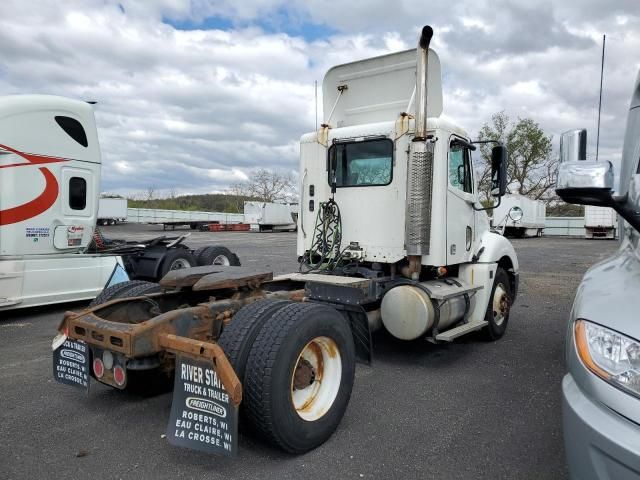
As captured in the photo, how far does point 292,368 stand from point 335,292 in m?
1.77

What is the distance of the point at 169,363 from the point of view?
3486 millimetres

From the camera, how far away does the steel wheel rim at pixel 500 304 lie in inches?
245

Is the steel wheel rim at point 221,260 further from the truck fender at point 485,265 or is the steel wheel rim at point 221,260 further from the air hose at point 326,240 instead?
the truck fender at point 485,265

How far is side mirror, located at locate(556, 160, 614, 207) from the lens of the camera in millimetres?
2217

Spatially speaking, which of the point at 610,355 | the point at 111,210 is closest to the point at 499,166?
the point at 610,355

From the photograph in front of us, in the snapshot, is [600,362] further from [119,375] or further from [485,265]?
[485,265]

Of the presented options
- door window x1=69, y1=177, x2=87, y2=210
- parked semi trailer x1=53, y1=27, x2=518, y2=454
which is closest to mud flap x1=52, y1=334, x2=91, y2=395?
parked semi trailer x1=53, y1=27, x2=518, y2=454

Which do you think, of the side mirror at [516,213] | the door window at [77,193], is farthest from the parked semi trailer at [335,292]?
the door window at [77,193]

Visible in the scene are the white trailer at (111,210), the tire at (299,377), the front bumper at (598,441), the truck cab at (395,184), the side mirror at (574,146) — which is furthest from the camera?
the white trailer at (111,210)

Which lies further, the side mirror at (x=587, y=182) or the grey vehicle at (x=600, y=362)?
the side mirror at (x=587, y=182)

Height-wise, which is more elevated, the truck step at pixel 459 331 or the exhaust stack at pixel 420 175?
the exhaust stack at pixel 420 175

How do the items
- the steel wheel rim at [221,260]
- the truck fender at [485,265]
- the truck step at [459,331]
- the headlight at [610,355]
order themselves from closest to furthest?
the headlight at [610,355] → the truck step at [459,331] → the truck fender at [485,265] → the steel wheel rim at [221,260]

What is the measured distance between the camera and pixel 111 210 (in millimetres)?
44125

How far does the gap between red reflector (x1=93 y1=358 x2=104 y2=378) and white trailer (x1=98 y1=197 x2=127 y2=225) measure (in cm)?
4331
